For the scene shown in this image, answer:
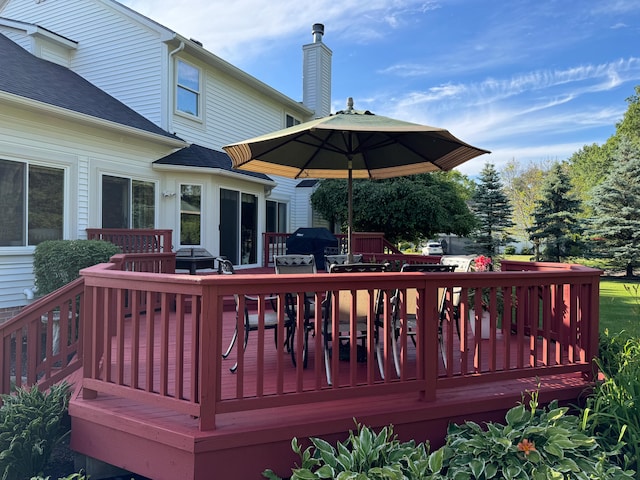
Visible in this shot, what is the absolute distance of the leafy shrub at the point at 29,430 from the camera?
8.63ft

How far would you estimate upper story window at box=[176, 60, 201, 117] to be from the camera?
1020cm

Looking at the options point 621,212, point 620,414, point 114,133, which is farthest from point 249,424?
point 621,212

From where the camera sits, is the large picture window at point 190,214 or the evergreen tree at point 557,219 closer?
the large picture window at point 190,214

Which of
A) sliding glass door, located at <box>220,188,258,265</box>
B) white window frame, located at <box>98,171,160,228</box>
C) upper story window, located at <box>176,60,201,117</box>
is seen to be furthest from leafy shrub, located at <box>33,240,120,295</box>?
upper story window, located at <box>176,60,201,117</box>

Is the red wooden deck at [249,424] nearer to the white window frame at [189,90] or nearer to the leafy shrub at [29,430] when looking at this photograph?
the leafy shrub at [29,430]

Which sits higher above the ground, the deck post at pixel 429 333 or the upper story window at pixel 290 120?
the upper story window at pixel 290 120

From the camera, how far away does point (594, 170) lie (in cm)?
3709

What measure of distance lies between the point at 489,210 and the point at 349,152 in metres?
12.6

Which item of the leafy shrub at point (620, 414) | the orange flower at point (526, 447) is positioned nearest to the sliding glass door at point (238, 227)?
the leafy shrub at point (620, 414)

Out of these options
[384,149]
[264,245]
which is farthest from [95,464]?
[264,245]

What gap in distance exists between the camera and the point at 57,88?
842 cm

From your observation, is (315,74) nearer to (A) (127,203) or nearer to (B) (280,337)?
(A) (127,203)

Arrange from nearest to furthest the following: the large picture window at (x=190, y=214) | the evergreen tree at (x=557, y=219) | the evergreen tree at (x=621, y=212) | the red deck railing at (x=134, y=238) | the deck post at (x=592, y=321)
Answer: the deck post at (x=592, y=321) < the red deck railing at (x=134, y=238) < the large picture window at (x=190, y=214) < the evergreen tree at (x=621, y=212) < the evergreen tree at (x=557, y=219)

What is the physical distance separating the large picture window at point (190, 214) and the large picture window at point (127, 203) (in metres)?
0.65
